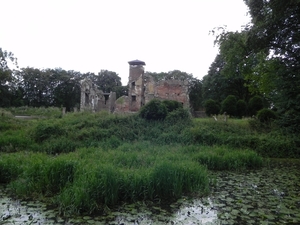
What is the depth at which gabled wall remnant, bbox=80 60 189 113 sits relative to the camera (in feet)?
97.1

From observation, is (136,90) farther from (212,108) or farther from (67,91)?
(67,91)

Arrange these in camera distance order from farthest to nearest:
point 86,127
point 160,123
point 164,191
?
point 160,123, point 86,127, point 164,191

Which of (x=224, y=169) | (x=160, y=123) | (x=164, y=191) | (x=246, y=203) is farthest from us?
(x=160, y=123)

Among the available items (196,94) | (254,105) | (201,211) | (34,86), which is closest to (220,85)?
(196,94)

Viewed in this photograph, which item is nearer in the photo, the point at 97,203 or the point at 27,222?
the point at 27,222

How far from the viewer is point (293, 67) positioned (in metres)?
15.6

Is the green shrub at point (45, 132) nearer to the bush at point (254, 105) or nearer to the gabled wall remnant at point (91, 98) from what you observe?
the gabled wall remnant at point (91, 98)

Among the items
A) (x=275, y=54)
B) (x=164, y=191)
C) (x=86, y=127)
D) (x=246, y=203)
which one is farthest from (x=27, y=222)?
(x=275, y=54)

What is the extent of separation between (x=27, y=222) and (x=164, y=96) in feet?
84.5

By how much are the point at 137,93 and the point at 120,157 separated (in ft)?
71.9

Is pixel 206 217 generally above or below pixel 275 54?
below

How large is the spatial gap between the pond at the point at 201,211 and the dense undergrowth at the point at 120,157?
35cm

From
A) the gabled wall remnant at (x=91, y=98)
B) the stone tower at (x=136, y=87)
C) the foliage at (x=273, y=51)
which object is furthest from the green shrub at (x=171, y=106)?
the gabled wall remnant at (x=91, y=98)

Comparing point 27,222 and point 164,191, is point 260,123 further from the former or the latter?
point 27,222
